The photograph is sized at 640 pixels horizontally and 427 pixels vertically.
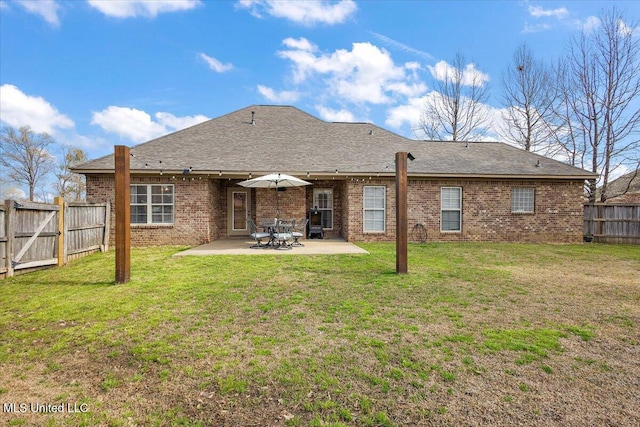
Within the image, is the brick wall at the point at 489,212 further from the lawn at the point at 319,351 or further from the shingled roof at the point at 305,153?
the lawn at the point at 319,351

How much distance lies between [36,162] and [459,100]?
35215 millimetres

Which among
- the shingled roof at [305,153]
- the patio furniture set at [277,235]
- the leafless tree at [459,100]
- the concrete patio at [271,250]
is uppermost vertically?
the leafless tree at [459,100]

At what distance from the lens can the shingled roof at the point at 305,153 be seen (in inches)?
480

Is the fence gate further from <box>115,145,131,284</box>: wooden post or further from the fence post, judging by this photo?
<box>115,145,131,284</box>: wooden post

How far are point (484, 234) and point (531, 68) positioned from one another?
51.6ft

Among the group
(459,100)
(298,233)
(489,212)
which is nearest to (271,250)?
(298,233)

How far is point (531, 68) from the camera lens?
71.2 ft

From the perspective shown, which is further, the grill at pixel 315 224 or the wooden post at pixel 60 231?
the grill at pixel 315 224

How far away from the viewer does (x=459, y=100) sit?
82.2 feet

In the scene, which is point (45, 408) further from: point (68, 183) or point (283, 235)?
point (68, 183)

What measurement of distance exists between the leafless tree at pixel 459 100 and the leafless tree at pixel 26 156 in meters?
32.3

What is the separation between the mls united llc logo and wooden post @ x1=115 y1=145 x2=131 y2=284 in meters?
3.89

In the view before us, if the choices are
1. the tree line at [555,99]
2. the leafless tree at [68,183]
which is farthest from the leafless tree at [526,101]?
the leafless tree at [68,183]

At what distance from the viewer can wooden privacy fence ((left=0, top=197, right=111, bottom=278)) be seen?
675cm
